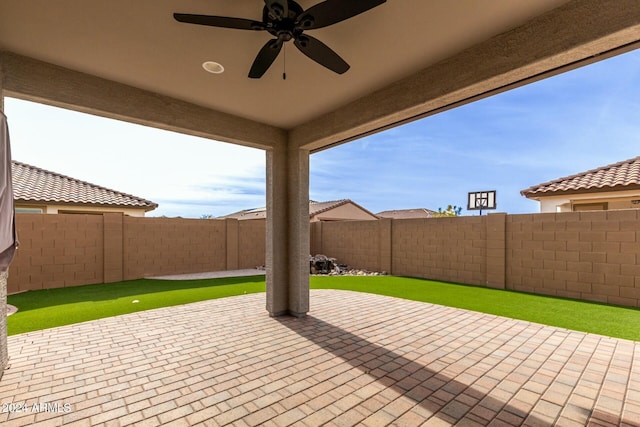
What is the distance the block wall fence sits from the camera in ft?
18.6

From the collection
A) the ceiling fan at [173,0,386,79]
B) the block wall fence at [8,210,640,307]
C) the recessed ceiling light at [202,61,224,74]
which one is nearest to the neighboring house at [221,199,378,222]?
the block wall fence at [8,210,640,307]

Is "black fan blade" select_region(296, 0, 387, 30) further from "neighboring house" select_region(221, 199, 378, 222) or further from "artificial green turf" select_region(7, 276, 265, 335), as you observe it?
"neighboring house" select_region(221, 199, 378, 222)

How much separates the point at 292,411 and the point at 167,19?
3147 millimetres

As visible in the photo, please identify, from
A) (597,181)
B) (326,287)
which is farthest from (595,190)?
(326,287)

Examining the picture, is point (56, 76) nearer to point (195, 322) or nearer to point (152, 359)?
point (152, 359)

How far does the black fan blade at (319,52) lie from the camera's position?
203cm

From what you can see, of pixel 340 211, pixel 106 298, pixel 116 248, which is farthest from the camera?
pixel 340 211

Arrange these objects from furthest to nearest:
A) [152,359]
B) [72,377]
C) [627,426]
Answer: [152,359] < [72,377] < [627,426]

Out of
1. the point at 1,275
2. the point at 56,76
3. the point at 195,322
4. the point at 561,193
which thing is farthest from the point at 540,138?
the point at 1,275

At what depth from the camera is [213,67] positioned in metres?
2.93

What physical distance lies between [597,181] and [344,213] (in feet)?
48.2

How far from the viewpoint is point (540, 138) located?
11.7 meters

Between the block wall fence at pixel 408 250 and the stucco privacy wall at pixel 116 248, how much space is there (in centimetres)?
2

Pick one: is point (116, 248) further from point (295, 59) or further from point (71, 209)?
point (295, 59)
